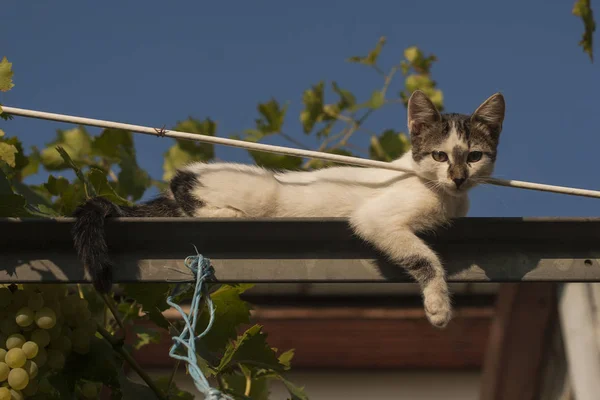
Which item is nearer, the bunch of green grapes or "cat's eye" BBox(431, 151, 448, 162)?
the bunch of green grapes

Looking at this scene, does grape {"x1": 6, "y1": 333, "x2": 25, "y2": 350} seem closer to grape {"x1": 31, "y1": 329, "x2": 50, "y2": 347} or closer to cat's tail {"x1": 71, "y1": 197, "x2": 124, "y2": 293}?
grape {"x1": 31, "y1": 329, "x2": 50, "y2": 347}

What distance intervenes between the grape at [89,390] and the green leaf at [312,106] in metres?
2.00

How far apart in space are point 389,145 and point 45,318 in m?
2.04

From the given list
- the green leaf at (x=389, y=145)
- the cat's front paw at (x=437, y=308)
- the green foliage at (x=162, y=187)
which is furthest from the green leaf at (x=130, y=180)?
the cat's front paw at (x=437, y=308)

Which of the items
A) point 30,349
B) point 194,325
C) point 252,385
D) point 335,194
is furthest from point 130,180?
point 194,325

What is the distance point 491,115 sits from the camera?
103 inches

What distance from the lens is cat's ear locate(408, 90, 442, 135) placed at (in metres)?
2.65

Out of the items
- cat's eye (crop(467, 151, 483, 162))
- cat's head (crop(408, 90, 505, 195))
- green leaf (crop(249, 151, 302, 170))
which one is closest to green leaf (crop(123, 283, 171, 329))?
cat's head (crop(408, 90, 505, 195))

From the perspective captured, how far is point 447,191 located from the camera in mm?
2371

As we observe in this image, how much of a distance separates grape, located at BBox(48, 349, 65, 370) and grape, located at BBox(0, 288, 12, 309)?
161 millimetres

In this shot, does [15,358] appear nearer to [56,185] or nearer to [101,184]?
[101,184]

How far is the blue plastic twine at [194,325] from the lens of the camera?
135 centimetres

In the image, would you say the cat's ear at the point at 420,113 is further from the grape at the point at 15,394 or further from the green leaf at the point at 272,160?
the grape at the point at 15,394

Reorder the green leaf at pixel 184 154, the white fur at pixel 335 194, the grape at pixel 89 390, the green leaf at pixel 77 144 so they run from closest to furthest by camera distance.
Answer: the grape at pixel 89 390 < the white fur at pixel 335 194 < the green leaf at pixel 77 144 < the green leaf at pixel 184 154
